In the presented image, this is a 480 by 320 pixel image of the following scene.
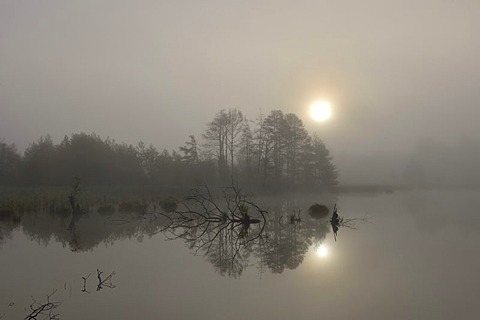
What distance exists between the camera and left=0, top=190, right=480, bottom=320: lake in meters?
7.15

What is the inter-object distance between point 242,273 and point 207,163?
42.4 meters

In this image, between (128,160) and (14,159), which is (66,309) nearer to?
(128,160)

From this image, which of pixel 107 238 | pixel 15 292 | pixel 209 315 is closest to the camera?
pixel 209 315

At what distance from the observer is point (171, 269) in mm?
10570

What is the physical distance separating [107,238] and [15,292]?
24.2ft

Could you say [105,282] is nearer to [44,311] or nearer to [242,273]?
[44,311]

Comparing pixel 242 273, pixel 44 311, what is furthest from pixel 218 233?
pixel 44 311

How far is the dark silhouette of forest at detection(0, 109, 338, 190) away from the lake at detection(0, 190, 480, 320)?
3226 centimetres

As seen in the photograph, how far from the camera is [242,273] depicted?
32.4ft

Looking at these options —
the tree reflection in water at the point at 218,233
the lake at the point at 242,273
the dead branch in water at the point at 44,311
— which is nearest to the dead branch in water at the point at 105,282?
the lake at the point at 242,273

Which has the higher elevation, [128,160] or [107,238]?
[128,160]

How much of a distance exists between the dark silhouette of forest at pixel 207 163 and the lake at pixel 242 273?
32260 mm

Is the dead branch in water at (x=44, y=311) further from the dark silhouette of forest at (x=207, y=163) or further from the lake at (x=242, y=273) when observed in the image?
the dark silhouette of forest at (x=207, y=163)

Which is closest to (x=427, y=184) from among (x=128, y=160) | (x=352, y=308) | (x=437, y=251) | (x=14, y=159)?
(x=128, y=160)
